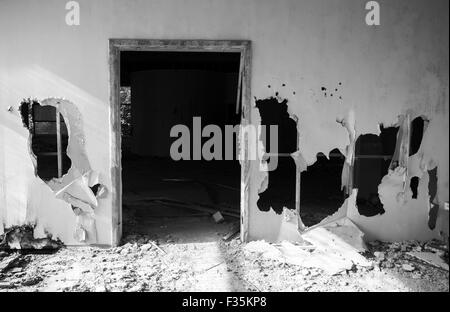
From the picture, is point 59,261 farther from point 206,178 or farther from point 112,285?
point 206,178

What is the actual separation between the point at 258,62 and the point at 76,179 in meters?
2.46

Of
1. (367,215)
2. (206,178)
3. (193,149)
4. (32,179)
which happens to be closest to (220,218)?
(367,215)

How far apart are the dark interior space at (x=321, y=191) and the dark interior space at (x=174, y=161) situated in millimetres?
1091

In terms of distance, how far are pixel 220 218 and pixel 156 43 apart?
2.52 meters

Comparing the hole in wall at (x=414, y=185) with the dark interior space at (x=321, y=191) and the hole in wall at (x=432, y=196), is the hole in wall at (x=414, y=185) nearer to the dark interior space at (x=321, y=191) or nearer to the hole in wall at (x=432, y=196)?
the hole in wall at (x=432, y=196)

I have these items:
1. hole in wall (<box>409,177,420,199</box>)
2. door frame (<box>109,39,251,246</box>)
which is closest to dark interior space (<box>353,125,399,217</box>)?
hole in wall (<box>409,177,420,199</box>)

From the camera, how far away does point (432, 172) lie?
476cm

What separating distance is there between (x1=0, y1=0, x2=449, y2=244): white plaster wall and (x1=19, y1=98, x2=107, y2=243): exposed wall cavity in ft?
0.26

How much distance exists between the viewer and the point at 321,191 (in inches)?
298

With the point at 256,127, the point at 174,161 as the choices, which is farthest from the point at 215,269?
the point at 174,161

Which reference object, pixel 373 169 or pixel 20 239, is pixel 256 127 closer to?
pixel 373 169

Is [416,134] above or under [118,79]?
under

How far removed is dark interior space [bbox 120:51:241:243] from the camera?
5.56m

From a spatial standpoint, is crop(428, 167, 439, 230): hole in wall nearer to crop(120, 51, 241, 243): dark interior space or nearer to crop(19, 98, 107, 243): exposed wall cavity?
crop(120, 51, 241, 243): dark interior space
